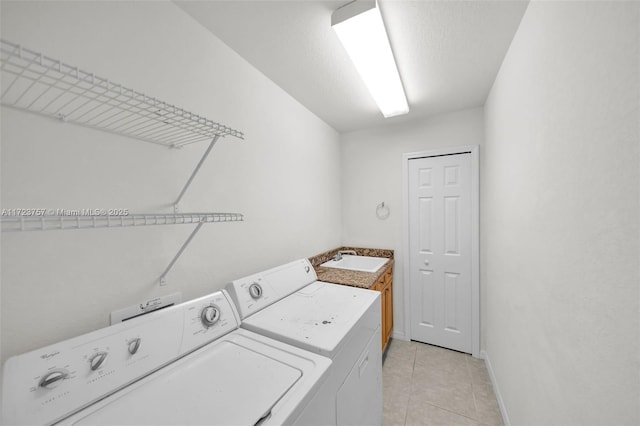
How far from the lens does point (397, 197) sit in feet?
9.20

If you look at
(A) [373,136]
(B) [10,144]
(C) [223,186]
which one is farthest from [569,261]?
(A) [373,136]

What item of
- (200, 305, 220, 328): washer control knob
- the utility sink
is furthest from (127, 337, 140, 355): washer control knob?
the utility sink

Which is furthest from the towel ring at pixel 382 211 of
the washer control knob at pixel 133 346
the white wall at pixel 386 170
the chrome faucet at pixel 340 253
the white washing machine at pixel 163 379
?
the washer control knob at pixel 133 346

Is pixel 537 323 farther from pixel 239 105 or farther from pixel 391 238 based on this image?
pixel 239 105

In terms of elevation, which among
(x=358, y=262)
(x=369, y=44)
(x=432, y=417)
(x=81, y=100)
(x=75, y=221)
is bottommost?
(x=432, y=417)

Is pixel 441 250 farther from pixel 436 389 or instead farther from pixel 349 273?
pixel 436 389

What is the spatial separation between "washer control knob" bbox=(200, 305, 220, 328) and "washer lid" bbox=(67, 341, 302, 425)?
13cm

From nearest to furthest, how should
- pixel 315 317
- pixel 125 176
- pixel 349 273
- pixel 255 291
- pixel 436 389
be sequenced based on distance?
pixel 125 176 < pixel 315 317 < pixel 255 291 < pixel 436 389 < pixel 349 273

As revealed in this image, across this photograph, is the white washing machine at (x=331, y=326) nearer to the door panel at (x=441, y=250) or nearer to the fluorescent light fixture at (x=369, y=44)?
the door panel at (x=441, y=250)

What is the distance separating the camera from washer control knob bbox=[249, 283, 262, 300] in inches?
53.2

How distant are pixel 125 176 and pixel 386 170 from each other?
99.4 inches

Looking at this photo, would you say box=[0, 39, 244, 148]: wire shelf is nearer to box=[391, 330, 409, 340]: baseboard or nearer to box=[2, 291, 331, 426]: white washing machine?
box=[2, 291, 331, 426]: white washing machine

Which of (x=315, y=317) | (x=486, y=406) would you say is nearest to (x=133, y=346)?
(x=315, y=317)

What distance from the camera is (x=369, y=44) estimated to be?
1385 mm
